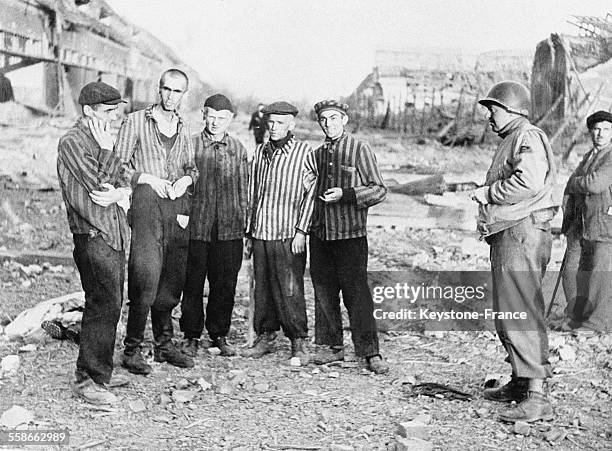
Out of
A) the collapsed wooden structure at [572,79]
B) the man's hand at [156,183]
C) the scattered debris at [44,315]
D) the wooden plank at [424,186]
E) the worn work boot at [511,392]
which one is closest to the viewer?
the worn work boot at [511,392]

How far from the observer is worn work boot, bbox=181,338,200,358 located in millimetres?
3826

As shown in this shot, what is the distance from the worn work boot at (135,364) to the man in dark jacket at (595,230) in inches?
95.4

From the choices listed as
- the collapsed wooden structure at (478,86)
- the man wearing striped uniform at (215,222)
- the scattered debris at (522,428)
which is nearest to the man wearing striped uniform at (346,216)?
the man wearing striped uniform at (215,222)

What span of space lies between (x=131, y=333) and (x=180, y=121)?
1057 mm

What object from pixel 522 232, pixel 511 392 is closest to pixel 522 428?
pixel 511 392

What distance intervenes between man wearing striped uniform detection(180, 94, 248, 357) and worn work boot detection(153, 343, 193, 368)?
11cm

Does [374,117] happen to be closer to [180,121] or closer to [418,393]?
[180,121]

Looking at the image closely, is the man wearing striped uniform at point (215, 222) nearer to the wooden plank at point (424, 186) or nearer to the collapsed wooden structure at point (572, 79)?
the wooden plank at point (424, 186)

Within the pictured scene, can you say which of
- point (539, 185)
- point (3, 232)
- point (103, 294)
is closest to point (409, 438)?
point (539, 185)

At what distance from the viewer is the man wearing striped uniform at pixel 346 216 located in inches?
143

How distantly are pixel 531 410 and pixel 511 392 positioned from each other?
0.24 m

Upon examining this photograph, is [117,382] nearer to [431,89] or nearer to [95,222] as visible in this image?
[95,222]

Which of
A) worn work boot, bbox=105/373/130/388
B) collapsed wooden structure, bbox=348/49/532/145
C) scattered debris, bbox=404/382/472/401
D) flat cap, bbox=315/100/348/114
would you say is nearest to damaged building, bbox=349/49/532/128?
collapsed wooden structure, bbox=348/49/532/145

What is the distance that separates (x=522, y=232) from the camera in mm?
3059
